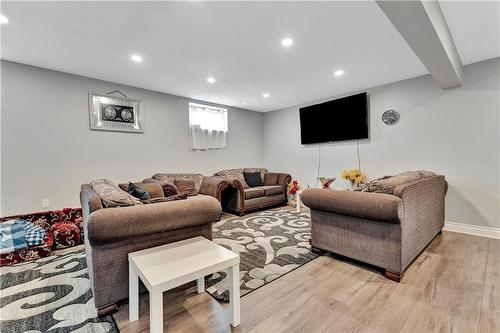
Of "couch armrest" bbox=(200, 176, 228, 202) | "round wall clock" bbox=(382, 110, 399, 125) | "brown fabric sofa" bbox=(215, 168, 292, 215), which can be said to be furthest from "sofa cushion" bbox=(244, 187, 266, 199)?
"round wall clock" bbox=(382, 110, 399, 125)

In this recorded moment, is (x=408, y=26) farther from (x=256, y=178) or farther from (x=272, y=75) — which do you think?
(x=256, y=178)

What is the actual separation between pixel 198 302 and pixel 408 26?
2675 mm

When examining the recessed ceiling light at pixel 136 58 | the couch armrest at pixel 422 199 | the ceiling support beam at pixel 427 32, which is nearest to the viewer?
the ceiling support beam at pixel 427 32

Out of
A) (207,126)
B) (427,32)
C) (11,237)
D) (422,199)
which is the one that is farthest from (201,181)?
(427,32)

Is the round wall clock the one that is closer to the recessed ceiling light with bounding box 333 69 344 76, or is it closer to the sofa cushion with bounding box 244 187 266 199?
the recessed ceiling light with bounding box 333 69 344 76

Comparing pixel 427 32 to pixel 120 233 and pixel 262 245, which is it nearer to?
pixel 262 245

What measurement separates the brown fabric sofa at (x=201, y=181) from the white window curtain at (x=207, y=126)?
2.25ft

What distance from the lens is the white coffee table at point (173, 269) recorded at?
1182 millimetres

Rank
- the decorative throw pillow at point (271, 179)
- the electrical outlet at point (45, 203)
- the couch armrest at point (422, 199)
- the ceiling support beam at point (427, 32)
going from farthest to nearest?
the decorative throw pillow at point (271, 179)
the electrical outlet at point (45, 203)
the couch armrest at point (422, 199)
the ceiling support beam at point (427, 32)

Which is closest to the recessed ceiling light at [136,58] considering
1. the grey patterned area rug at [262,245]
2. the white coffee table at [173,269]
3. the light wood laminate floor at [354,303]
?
the white coffee table at [173,269]

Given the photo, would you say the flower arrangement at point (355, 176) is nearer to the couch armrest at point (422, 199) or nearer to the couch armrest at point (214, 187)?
the couch armrest at point (422, 199)

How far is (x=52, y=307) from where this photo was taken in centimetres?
163

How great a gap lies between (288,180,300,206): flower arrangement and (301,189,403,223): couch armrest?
253 cm

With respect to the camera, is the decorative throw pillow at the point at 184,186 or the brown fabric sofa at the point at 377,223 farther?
the decorative throw pillow at the point at 184,186
